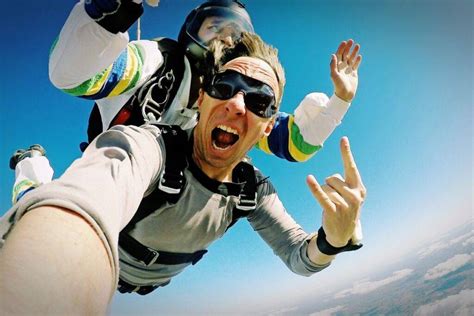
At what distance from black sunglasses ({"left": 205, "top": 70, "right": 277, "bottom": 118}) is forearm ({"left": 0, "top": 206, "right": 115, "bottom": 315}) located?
69 cm

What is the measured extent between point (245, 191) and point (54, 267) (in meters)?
0.71

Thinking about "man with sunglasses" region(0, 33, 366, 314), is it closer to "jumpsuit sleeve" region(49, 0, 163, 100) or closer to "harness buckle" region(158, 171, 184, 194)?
"harness buckle" region(158, 171, 184, 194)

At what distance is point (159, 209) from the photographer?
92cm

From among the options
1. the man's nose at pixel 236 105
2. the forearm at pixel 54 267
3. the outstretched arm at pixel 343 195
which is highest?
the man's nose at pixel 236 105

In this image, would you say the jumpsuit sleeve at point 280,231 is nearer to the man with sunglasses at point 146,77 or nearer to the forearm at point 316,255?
the forearm at point 316,255

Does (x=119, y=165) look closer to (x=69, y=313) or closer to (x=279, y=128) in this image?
(x=69, y=313)

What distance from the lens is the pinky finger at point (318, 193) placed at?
2.80 ft

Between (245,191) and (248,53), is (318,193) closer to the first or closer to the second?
(245,191)

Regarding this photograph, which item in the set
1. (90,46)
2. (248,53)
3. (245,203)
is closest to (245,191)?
(245,203)

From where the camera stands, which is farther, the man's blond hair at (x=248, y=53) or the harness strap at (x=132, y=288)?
the harness strap at (x=132, y=288)

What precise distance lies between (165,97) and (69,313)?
1.09 meters

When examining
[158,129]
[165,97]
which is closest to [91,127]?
[165,97]

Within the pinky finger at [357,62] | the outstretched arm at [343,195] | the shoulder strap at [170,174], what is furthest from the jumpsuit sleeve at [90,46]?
the pinky finger at [357,62]

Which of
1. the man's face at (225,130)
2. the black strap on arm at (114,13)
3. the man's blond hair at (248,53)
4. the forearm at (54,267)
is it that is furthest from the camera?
the man's blond hair at (248,53)
